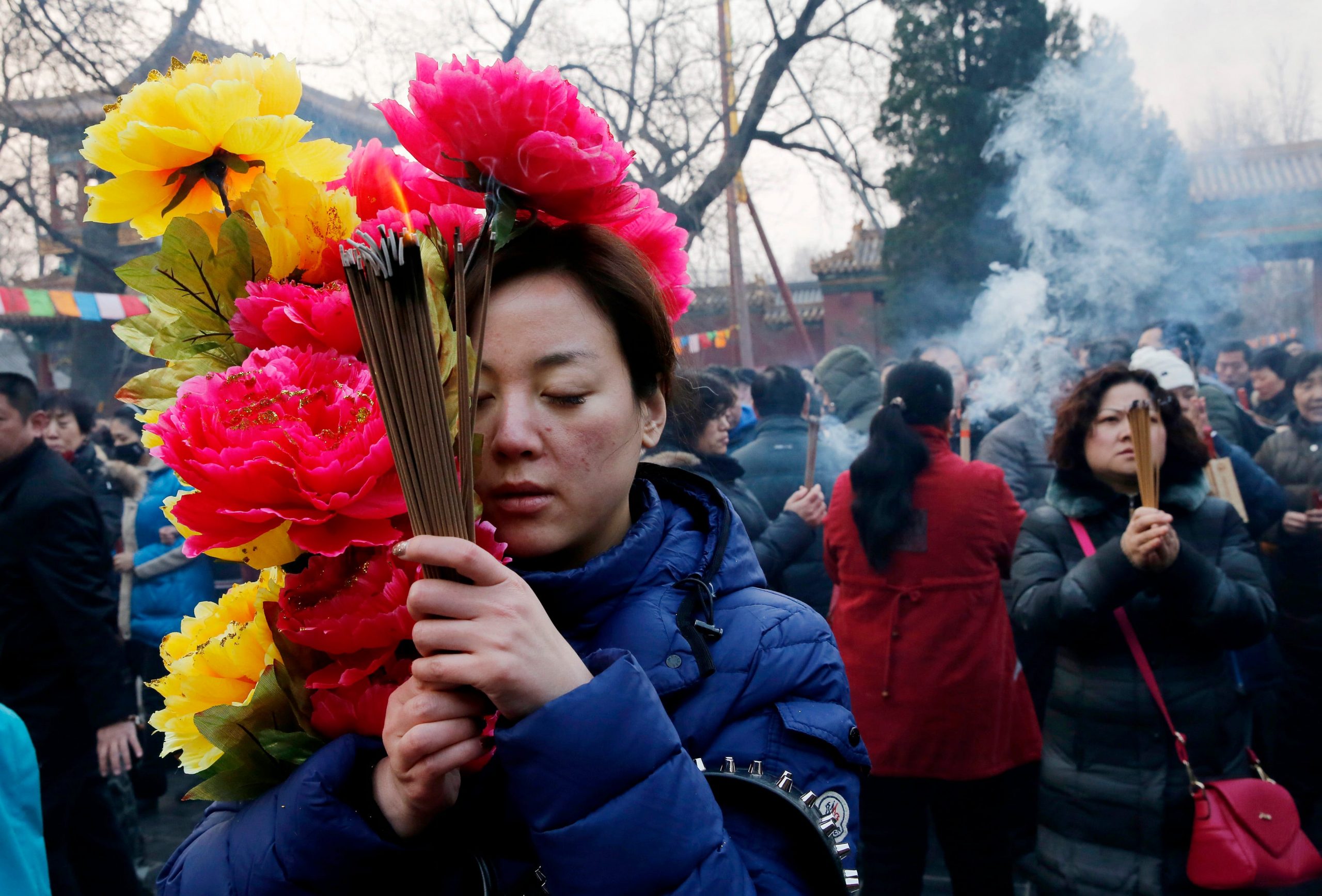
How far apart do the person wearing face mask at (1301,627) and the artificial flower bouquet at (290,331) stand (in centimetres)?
428

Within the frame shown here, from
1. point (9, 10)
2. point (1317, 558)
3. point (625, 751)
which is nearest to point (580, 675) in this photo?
point (625, 751)

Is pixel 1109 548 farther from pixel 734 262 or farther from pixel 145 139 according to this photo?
pixel 734 262

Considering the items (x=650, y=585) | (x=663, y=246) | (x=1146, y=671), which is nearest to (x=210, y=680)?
(x=650, y=585)

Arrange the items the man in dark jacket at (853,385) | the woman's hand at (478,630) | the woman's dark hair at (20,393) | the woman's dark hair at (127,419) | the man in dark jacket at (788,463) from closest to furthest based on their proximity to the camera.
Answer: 1. the woman's hand at (478,630)
2. the woman's dark hair at (20,393)
3. the man in dark jacket at (788,463)
4. the man in dark jacket at (853,385)
5. the woman's dark hair at (127,419)

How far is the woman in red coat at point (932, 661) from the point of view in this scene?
3.21 metres

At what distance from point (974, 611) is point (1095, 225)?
39.5 feet

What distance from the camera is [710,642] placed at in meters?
1.20

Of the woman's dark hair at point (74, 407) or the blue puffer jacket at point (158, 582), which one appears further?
the woman's dark hair at point (74, 407)

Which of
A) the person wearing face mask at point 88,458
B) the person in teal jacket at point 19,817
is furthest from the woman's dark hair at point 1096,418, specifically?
the person wearing face mask at point 88,458

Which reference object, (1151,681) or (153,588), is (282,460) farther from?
(153,588)

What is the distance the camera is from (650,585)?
1.25 meters

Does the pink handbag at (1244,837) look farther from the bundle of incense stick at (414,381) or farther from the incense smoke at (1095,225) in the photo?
the incense smoke at (1095,225)

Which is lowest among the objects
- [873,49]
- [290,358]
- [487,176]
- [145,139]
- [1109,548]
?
[1109,548]

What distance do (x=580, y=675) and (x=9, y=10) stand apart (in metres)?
9.27
